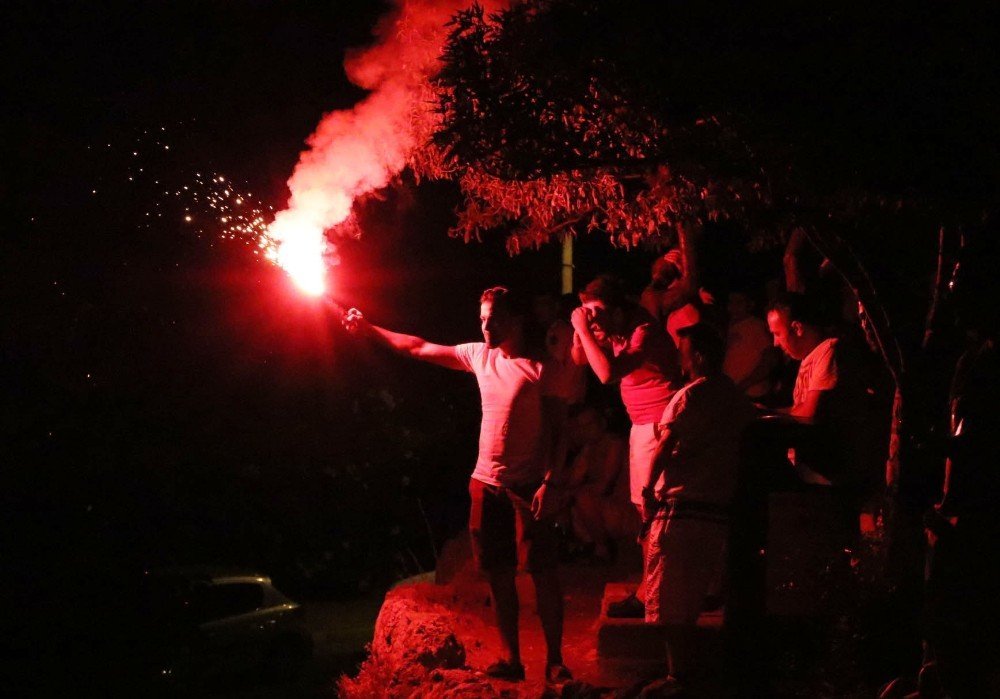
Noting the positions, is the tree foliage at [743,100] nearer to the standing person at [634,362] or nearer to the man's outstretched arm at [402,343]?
the standing person at [634,362]

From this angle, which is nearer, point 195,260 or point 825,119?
point 825,119

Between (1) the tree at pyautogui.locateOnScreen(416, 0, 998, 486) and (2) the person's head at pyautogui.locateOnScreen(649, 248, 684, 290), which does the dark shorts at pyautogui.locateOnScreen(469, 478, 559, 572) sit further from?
(2) the person's head at pyautogui.locateOnScreen(649, 248, 684, 290)

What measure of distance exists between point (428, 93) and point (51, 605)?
161 inches

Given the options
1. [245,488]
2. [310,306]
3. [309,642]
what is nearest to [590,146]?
[310,306]

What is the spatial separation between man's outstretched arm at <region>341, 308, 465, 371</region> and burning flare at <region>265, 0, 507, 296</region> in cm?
31

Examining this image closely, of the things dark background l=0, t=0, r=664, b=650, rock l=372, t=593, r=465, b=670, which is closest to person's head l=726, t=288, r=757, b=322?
dark background l=0, t=0, r=664, b=650

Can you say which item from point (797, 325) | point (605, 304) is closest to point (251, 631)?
point (605, 304)

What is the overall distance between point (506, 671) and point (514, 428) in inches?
60.4

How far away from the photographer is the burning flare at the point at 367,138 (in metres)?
7.20

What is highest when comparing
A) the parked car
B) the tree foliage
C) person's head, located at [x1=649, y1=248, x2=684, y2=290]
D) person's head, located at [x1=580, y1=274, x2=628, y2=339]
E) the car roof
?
the tree foliage

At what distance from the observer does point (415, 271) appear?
1471cm

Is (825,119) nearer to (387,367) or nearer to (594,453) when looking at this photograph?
(594,453)

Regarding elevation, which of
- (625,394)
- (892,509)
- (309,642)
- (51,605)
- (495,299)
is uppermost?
(495,299)

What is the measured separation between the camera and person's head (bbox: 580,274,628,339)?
707 cm
